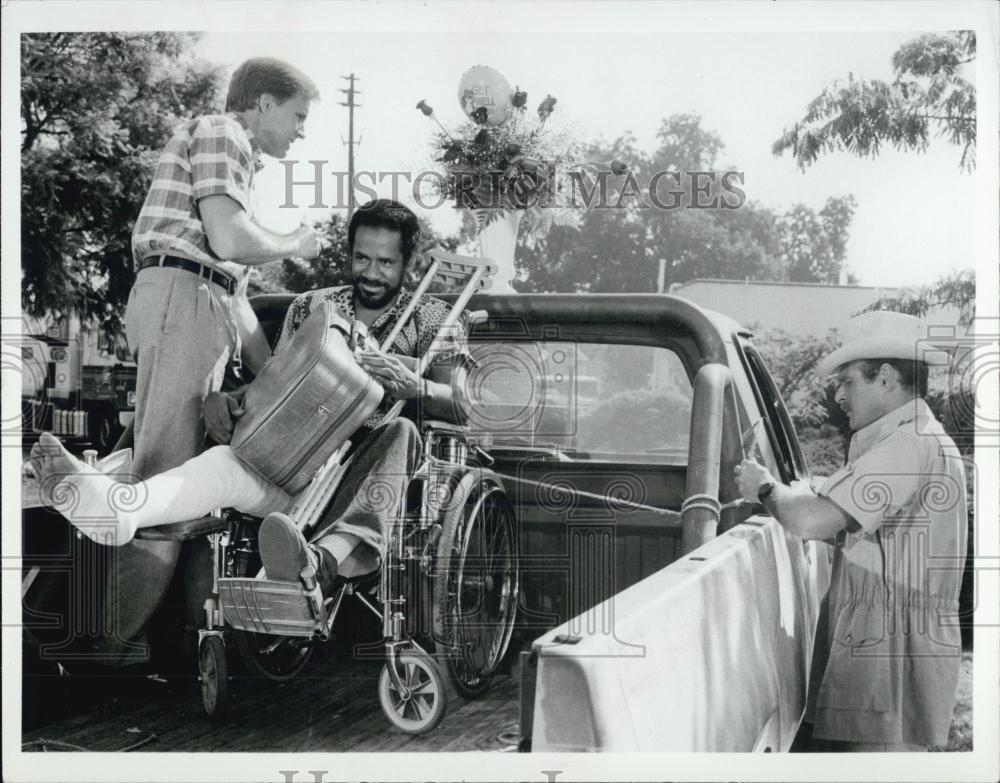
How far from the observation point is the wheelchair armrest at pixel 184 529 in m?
3.14

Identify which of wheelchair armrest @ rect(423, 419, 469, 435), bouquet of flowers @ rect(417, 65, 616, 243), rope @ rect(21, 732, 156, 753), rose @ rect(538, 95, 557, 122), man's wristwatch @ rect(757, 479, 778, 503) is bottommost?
rope @ rect(21, 732, 156, 753)

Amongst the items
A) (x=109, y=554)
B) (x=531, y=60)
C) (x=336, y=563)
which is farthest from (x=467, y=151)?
(x=109, y=554)

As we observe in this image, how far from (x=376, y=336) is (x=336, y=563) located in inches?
32.0

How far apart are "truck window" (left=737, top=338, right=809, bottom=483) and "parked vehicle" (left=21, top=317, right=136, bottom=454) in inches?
81.3

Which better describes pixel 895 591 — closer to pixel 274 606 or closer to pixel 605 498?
pixel 605 498

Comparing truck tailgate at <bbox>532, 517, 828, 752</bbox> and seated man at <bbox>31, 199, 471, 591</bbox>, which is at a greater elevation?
seated man at <bbox>31, 199, 471, 591</bbox>

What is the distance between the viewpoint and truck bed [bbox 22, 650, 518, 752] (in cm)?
330

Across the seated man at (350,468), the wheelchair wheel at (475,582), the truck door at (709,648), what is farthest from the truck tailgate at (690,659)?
the seated man at (350,468)

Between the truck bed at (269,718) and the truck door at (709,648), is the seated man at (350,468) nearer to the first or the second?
the truck bed at (269,718)

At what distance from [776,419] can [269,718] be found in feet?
6.46

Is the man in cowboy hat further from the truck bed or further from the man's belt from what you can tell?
the man's belt

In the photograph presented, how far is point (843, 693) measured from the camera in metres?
3.40

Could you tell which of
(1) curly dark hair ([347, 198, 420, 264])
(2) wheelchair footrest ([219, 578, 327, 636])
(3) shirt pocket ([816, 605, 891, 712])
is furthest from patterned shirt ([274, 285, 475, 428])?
(3) shirt pocket ([816, 605, 891, 712])

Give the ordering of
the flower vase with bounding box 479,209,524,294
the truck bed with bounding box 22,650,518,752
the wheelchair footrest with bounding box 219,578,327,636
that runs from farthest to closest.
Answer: the flower vase with bounding box 479,209,524,294 < the truck bed with bounding box 22,650,518,752 < the wheelchair footrest with bounding box 219,578,327,636
